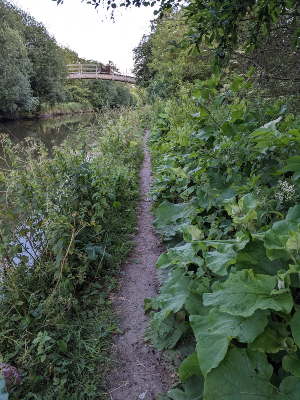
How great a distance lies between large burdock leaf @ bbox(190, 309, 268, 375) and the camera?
1.08 m

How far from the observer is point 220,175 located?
2.23 metres

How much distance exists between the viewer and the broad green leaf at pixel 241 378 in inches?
41.5

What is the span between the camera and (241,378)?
1090mm

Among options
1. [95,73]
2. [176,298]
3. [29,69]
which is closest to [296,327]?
[176,298]

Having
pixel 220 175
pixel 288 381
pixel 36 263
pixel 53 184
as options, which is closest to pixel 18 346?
pixel 36 263

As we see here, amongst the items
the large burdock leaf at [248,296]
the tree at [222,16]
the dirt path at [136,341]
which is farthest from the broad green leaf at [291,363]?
the tree at [222,16]

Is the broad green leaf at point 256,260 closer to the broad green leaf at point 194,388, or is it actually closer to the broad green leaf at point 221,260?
the broad green leaf at point 221,260

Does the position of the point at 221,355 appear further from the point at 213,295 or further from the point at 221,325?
the point at 213,295

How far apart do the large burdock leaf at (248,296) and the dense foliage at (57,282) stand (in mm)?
1500

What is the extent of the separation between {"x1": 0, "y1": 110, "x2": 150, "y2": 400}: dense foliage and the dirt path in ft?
0.39

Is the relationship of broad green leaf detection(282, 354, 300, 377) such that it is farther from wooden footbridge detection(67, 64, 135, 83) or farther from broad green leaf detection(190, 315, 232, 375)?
wooden footbridge detection(67, 64, 135, 83)

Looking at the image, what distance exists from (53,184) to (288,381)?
112 inches

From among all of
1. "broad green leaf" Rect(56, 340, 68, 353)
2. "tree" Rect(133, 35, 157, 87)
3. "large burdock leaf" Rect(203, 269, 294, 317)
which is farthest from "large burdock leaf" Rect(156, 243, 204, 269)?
"tree" Rect(133, 35, 157, 87)

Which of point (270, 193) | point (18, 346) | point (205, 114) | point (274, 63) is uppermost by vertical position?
point (274, 63)
